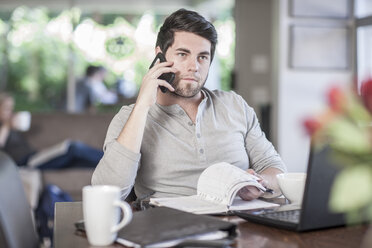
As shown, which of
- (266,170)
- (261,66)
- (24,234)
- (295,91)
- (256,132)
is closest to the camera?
(24,234)

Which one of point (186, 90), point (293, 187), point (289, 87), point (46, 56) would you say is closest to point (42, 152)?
point (186, 90)

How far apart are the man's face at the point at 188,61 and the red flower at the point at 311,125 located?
1.31 m

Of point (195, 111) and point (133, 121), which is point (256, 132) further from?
point (133, 121)

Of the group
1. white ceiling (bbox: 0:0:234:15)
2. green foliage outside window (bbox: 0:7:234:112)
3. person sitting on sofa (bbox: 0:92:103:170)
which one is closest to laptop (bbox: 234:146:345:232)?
person sitting on sofa (bbox: 0:92:103:170)

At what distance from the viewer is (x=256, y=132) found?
2.07m

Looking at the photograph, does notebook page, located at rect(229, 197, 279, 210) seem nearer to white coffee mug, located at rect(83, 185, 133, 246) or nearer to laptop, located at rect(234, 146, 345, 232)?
laptop, located at rect(234, 146, 345, 232)

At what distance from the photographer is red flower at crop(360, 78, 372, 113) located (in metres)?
0.63

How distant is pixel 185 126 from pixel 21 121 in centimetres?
280

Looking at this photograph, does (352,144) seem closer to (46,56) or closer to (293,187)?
(293,187)

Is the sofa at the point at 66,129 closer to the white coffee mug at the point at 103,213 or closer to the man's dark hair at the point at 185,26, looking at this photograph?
the man's dark hair at the point at 185,26

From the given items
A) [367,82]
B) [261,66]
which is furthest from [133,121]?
[261,66]

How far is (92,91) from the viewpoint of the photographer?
24.4 ft

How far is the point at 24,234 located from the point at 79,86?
627cm

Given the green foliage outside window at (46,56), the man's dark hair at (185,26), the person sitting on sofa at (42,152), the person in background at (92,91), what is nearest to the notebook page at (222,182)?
the man's dark hair at (185,26)
